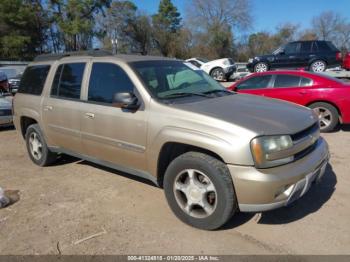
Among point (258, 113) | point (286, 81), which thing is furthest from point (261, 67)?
point (258, 113)

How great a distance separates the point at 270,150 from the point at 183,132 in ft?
2.86

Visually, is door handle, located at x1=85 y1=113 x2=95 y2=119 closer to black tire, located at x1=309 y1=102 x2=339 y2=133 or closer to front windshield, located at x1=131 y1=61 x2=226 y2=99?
front windshield, located at x1=131 y1=61 x2=226 y2=99

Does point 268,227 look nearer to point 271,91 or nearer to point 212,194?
point 212,194

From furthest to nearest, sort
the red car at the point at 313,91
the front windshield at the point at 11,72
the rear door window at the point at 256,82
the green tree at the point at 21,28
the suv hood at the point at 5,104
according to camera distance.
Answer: the green tree at the point at 21,28
the front windshield at the point at 11,72
the suv hood at the point at 5,104
the rear door window at the point at 256,82
the red car at the point at 313,91

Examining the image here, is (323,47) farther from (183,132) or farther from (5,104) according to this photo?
(183,132)

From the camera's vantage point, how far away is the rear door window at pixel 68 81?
4664 mm

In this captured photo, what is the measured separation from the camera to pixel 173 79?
437 cm

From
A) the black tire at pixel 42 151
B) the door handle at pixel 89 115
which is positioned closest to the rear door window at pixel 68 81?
the door handle at pixel 89 115

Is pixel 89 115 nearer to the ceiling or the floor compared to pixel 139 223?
nearer to the ceiling

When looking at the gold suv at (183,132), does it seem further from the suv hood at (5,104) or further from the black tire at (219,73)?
the black tire at (219,73)

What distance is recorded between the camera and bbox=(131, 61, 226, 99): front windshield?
4.04m

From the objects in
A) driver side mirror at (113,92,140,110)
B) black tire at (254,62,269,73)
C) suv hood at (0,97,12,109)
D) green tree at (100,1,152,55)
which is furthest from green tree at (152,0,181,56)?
driver side mirror at (113,92,140,110)

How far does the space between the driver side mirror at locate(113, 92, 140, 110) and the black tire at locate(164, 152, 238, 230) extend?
0.80 m

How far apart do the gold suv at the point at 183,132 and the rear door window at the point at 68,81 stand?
2 centimetres
